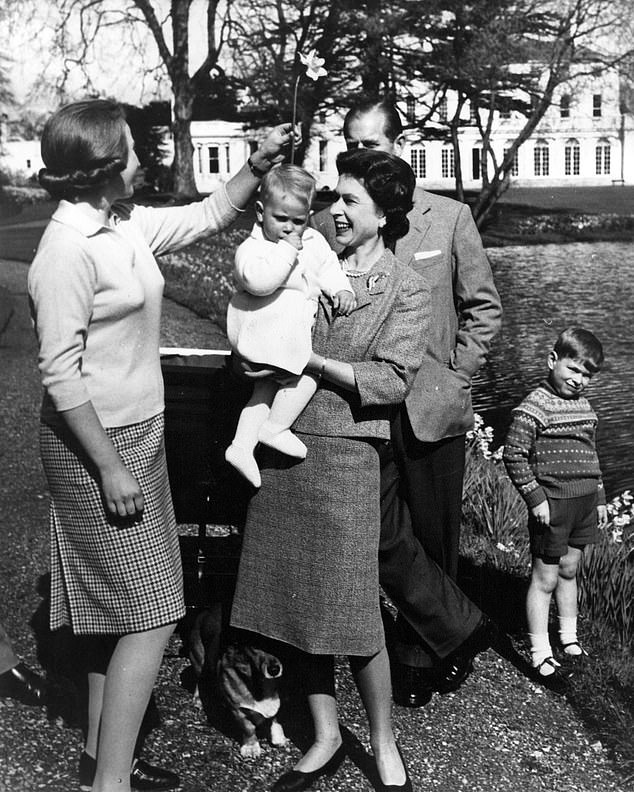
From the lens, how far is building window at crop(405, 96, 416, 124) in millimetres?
5155

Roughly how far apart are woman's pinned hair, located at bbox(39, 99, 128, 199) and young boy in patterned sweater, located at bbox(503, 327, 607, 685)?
1.61 m

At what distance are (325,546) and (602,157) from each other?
3.07 m

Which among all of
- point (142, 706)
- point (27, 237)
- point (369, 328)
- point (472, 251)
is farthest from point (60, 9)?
point (142, 706)

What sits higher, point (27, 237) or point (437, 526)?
point (27, 237)

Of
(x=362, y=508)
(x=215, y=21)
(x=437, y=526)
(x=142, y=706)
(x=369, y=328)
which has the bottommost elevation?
(x=142, y=706)

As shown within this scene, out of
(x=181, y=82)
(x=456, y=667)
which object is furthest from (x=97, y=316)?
(x=181, y=82)

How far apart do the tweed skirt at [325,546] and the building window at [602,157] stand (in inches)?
111

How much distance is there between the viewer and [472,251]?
3268 millimetres

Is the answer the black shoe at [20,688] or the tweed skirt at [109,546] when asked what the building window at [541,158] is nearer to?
the tweed skirt at [109,546]

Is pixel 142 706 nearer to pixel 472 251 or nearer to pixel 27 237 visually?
pixel 472 251

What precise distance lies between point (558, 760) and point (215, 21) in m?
4.40

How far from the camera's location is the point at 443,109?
513 cm

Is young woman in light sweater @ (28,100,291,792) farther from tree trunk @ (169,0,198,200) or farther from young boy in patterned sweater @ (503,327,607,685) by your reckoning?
tree trunk @ (169,0,198,200)

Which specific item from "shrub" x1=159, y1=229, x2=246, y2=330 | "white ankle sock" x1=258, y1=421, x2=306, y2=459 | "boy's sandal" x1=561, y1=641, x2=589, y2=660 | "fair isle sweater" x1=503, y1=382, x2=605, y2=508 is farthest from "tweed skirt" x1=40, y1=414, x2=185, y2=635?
"shrub" x1=159, y1=229, x2=246, y2=330
